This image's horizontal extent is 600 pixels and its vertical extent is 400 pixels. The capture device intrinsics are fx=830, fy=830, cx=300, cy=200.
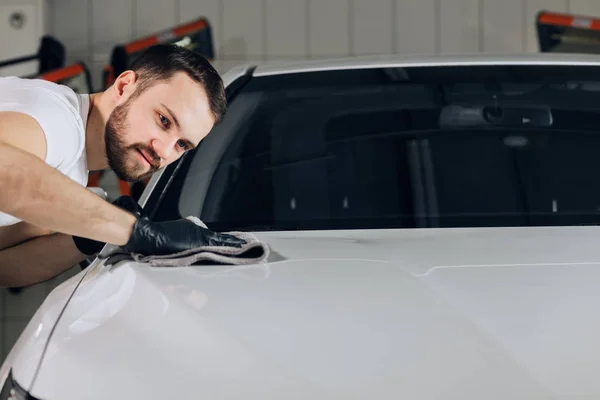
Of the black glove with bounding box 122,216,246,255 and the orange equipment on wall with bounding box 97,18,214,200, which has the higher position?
the orange equipment on wall with bounding box 97,18,214,200

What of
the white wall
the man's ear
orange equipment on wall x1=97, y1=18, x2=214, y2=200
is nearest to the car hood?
the man's ear

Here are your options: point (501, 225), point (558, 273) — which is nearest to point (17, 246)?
point (501, 225)

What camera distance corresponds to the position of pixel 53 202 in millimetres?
1286

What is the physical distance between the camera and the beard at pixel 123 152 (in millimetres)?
1608

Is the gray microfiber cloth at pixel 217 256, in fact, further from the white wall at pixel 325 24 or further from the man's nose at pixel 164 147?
the white wall at pixel 325 24

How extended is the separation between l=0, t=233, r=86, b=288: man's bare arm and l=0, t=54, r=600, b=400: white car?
11.2 inches

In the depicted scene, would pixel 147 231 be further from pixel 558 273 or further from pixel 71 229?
pixel 558 273

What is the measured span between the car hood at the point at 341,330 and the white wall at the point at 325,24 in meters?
3.67

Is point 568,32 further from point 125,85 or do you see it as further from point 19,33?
point 125,85

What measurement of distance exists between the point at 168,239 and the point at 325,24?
143 inches

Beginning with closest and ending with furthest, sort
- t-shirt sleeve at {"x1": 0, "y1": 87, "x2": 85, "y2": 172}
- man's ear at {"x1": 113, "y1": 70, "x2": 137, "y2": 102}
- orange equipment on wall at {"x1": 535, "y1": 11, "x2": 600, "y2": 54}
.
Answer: t-shirt sleeve at {"x1": 0, "y1": 87, "x2": 85, "y2": 172} → man's ear at {"x1": 113, "y1": 70, "x2": 137, "y2": 102} → orange equipment on wall at {"x1": 535, "y1": 11, "x2": 600, "y2": 54}

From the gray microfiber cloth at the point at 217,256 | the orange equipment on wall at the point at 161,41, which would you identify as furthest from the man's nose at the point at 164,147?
the orange equipment on wall at the point at 161,41

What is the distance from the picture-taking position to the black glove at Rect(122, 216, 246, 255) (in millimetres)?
1200

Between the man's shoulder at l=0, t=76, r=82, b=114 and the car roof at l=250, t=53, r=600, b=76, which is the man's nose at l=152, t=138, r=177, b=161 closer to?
the man's shoulder at l=0, t=76, r=82, b=114
